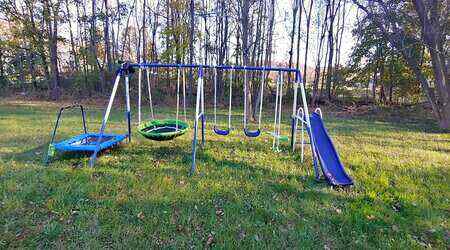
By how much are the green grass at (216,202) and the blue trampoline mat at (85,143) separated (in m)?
0.24

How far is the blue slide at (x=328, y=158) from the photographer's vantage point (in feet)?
12.5

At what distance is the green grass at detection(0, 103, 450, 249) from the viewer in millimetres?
2473

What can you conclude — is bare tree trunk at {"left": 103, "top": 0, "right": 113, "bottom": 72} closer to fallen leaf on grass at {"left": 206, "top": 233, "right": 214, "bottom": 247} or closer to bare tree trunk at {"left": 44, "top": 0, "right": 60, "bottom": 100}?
bare tree trunk at {"left": 44, "top": 0, "right": 60, "bottom": 100}

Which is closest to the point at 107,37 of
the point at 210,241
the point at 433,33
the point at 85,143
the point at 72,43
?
the point at 72,43

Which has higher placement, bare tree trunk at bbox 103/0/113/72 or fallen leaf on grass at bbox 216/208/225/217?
bare tree trunk at bbox 103/0/113/72

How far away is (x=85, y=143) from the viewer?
16.7 ft

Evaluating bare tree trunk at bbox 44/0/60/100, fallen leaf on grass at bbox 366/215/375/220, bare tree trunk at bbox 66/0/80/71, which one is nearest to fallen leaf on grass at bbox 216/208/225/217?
fallen leaf on grass at bbox 366/215/375/220

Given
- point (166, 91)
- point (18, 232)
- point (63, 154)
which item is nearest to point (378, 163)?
point (18, 232)

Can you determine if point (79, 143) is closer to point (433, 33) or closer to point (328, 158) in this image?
point (328, 158)

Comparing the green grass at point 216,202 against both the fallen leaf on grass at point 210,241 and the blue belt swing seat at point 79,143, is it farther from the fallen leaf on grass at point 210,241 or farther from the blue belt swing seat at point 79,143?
the blue belt swing seat at point 79,143

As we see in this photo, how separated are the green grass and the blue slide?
0.19 meters

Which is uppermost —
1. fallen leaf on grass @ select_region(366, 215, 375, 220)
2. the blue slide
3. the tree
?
the tree

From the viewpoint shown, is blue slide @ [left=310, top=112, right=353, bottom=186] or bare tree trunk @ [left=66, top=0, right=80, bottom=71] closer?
blue slide @ [left=310, top=112, right=353, bottom=186]

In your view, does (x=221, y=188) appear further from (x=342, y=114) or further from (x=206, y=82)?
(x=206, y=82)
